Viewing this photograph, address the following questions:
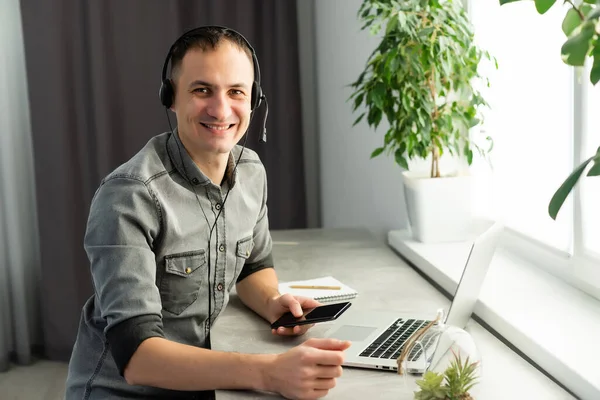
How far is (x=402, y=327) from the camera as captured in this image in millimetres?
1316

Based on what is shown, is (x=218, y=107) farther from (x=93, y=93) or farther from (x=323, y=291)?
(x=93, y=93)

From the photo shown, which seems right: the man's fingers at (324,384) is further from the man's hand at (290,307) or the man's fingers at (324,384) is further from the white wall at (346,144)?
the white wall at (346,144)

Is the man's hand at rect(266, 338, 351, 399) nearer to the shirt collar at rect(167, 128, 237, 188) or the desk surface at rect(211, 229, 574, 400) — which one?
the desk surface at rect(211, 229, 574, 400)

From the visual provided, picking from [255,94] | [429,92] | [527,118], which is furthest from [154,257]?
[527,118]

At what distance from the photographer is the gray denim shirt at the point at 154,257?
114 centimetres

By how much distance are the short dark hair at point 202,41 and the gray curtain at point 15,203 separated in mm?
1901

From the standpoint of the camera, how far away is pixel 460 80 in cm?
185

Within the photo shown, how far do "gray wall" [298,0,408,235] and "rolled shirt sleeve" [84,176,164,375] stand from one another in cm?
121

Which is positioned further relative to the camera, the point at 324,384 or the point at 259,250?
the point at 259,250

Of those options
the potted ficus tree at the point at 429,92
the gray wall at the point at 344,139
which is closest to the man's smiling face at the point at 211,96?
the potted ficus tree at the point at 429,92

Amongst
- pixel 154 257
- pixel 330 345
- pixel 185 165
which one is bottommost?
pixel 330 345

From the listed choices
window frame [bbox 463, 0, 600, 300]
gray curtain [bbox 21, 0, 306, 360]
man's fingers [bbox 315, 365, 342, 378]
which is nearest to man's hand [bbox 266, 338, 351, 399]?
man's fingers [bbox 315, 365, 342, 378]

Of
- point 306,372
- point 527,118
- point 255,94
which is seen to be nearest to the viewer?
point 306,372

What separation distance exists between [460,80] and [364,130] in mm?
798
